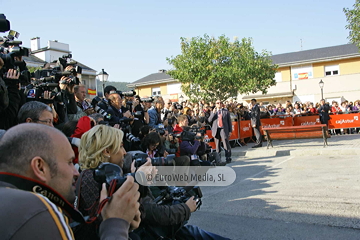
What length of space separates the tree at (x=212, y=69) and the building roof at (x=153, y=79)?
58.4 ft

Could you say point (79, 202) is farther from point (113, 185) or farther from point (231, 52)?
point (231, 52)

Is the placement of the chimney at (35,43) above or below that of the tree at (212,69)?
above

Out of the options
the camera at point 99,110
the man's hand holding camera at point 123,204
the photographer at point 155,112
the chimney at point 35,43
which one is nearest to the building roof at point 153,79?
the chimney at point 35,43

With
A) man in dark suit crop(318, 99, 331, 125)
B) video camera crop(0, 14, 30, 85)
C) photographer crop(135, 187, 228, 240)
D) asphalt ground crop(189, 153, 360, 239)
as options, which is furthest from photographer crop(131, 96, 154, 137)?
man in dark suit crop(318, 99, 331, 125)

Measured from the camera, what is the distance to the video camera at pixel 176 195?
3130 mm

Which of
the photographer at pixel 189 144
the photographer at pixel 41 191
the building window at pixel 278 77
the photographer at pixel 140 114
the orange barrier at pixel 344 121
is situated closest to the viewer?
the photographer at pixel 41 191

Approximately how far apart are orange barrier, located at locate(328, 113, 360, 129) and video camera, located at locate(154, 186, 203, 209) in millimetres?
18429

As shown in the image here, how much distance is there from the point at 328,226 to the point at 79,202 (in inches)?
142

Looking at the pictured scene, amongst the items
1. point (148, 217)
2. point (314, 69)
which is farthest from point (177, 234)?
point (314, 69)

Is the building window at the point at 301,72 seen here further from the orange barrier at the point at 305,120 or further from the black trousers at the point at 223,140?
A: the black trousers at the point at 223,140

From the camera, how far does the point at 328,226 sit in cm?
443

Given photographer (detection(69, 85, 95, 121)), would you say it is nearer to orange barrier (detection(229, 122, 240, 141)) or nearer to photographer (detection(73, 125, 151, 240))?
photographer (detection(73, 125, 151, 240))

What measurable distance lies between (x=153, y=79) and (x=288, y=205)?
4835 centimetres

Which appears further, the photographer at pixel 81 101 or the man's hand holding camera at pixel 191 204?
the photographer at pixel 81 101
